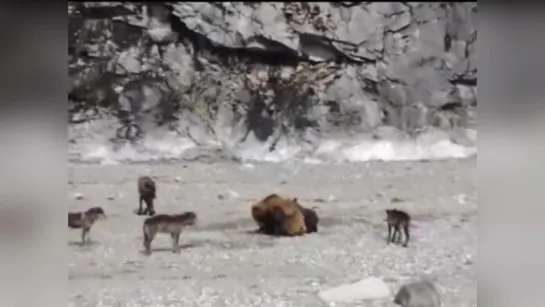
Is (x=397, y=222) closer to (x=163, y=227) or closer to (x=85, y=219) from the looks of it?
(x=163, y=227)

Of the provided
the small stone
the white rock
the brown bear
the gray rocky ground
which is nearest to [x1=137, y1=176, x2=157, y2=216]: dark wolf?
the gray rocky ground

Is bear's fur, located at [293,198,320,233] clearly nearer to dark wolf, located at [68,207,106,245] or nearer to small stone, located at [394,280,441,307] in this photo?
small stone, located at [394,280,441,307]

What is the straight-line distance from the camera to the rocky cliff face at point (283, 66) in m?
1.08

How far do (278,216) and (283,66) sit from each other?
0.75ft

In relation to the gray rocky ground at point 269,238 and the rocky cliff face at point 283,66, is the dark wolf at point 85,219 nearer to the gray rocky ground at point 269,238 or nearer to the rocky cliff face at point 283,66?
the gray rocky ground at point 269,238

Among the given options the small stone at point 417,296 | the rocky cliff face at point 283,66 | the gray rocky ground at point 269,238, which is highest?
the rocky cliff face at point 283,66

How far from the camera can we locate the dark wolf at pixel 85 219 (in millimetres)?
1054

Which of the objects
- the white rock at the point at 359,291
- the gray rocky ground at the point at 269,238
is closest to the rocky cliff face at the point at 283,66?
the gray rocky ground at the point at 269,238

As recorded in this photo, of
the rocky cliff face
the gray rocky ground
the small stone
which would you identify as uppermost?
the rocky cliff face

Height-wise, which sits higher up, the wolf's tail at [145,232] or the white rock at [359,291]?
the wolf's tail at [145,232]

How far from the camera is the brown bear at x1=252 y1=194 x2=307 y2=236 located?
1.07 m

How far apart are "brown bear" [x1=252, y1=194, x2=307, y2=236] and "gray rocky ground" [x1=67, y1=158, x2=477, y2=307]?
0.04ft

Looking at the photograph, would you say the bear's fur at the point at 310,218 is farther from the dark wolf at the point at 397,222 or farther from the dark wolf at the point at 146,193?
the dark wolf at the point at 146,193

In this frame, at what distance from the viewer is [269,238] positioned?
3.53 ft
